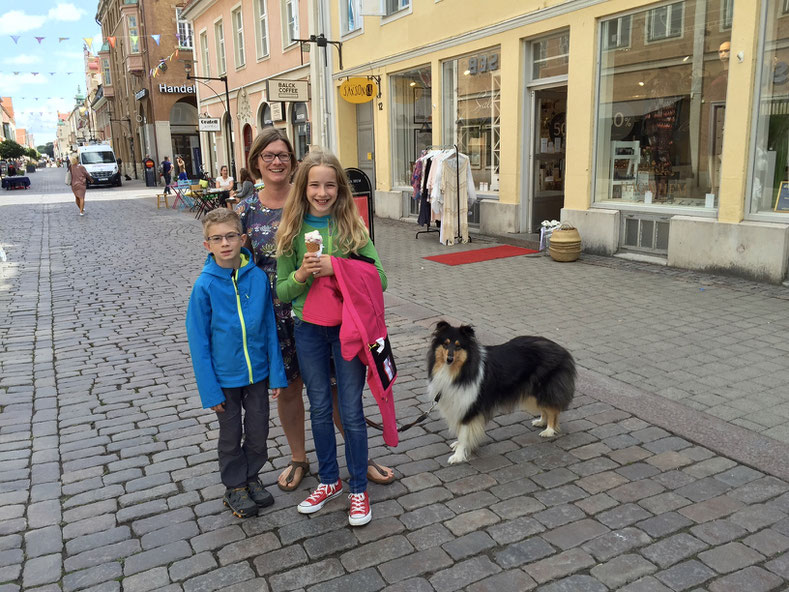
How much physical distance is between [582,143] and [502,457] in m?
7.53

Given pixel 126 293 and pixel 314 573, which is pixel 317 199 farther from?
pixel 126 293

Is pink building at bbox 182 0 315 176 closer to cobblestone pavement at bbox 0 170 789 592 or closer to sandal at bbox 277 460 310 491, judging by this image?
cobblestone pavement at bbox 0 170 789 592

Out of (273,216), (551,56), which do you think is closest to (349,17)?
(551,56)

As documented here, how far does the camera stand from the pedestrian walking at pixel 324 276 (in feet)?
9.84

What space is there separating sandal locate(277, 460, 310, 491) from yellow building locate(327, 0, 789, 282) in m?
6.57

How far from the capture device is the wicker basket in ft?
31.4

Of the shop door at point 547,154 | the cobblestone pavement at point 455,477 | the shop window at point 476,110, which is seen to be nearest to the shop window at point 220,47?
the shop window at point 476,110

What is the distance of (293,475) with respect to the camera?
11.7ft

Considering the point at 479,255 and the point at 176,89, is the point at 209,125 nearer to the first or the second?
the point at 479,255

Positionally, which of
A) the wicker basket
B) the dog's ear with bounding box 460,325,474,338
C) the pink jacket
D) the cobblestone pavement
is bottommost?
the cobblestone pavement

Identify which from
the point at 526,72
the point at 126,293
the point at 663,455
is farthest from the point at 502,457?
the point at 526,72

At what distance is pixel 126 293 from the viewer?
8.66 metres

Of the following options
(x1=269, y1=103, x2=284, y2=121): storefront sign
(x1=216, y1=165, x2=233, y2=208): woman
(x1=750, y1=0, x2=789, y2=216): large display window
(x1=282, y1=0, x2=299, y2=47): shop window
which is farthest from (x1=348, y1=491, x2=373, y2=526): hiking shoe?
(x1=269, y1=103, x2=284, y2=121): storefront sign

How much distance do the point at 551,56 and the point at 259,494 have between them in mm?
9868
